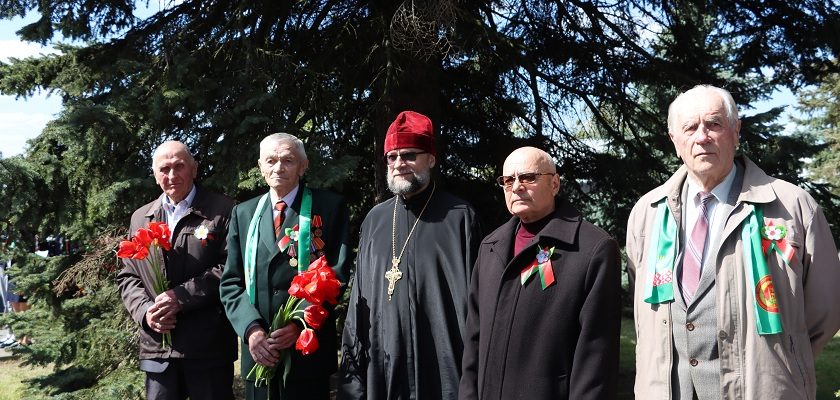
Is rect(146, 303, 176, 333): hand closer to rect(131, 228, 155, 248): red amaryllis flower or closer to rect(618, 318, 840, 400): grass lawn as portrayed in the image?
rect(131, 228, 155, 248): red amaryllis flower

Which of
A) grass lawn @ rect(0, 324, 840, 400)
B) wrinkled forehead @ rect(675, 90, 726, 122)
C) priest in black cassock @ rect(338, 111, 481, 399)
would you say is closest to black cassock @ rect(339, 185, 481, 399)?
priest in black cassock @ rect(338, 111, 481, 399)

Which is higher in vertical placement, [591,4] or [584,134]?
[591,4]

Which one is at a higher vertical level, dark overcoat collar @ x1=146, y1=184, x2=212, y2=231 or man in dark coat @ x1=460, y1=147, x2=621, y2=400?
dark overcoat collar @ x1=146, y1=184, x2=212, y2=231

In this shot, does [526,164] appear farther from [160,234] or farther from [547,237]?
[160,234]

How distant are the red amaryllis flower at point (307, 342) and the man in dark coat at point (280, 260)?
0.19 metres

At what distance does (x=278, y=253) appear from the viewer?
162 inches

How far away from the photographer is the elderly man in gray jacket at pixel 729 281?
275 cm

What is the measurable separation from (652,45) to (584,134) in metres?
1.20

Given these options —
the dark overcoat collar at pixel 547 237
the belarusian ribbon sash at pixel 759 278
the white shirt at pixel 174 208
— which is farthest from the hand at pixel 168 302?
the belarusian ribbon sash at pixel 759 278

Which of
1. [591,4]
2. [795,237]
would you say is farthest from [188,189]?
[591,4]

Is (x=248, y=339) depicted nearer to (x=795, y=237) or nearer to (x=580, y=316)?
(x=580, y=316)

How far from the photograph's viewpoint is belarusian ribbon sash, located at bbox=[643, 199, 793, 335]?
8.96 feet

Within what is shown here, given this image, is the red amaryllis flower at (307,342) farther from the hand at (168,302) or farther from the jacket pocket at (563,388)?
the jacket pocket at (563,388)

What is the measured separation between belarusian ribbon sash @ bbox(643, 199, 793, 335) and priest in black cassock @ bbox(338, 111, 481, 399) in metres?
0.99
